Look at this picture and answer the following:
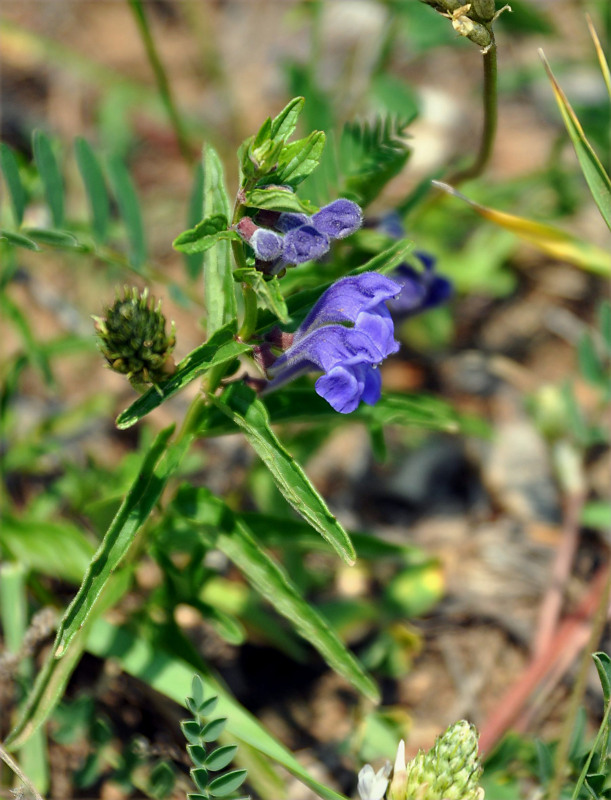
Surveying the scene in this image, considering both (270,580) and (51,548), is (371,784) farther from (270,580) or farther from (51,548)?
(51,548)

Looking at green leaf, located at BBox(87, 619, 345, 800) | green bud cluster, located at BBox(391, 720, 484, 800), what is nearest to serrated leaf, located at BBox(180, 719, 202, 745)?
green leaf, located at BBox(87, 619, 345, 800)

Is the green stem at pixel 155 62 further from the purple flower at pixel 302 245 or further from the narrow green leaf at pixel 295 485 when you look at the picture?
the narrow green leaf at pixel 295 485

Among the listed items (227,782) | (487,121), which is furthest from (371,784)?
(487,121)

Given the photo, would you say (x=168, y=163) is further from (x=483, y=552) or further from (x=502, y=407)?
(x=483, y=552)

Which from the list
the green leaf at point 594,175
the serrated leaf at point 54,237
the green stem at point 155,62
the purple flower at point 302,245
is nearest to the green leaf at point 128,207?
the serrated leaf at point 54,237

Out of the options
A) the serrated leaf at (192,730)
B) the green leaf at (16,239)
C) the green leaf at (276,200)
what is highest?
the green leaf at (276,200)

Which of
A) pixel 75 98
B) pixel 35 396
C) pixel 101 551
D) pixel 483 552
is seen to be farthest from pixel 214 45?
pixel 101 551
